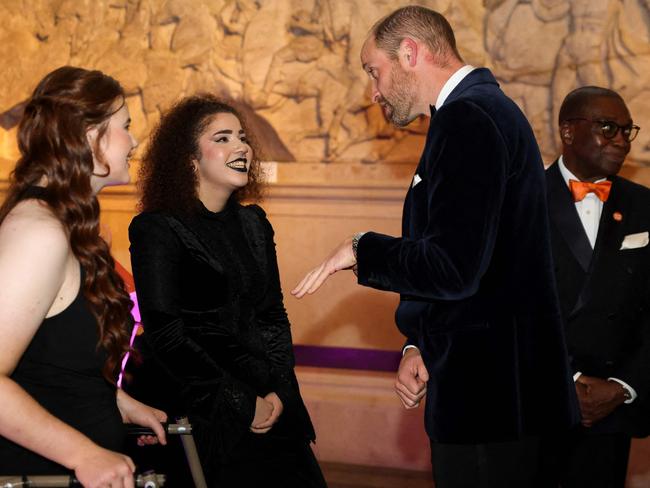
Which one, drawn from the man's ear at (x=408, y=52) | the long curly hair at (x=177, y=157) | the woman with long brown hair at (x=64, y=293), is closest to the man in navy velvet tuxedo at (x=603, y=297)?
the man's ear at (x=408, y=52)

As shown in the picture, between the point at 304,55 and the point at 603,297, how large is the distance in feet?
9.72

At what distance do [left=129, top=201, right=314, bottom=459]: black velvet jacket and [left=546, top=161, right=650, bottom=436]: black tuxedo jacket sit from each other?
1.10 m

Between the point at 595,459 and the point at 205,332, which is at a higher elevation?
the point at 205,332

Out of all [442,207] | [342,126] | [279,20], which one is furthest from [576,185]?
[279,20]

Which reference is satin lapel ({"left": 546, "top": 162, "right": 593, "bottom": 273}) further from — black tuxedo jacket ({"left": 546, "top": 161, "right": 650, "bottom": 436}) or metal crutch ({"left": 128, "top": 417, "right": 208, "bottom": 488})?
metal crutch ({"left": 128, "top": 417, "right": 208, "bottom": 488})

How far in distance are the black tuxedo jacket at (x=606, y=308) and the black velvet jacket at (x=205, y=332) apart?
1100 millimetres

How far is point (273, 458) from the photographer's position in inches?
120

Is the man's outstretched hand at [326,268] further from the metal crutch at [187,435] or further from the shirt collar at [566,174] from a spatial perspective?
the shirt collar at [566,174]

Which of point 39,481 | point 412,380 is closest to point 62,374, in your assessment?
point 39,481

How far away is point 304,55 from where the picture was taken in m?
5.45

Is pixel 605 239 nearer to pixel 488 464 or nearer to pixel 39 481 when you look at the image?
pixel 488 464

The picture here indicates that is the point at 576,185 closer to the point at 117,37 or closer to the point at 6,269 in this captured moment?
the point at 6,269

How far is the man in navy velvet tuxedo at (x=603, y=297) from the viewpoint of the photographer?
3143 millimetres

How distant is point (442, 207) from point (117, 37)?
432 cm
